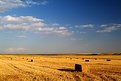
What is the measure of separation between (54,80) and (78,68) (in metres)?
8.54

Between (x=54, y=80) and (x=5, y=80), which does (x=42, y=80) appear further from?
(x=5, y=80)

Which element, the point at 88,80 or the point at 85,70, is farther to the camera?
the point at 85,70

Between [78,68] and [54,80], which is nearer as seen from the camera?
[54,80]

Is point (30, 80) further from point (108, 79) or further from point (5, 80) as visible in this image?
point (108, 79)

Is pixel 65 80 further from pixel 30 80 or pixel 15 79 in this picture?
pixel 15 79

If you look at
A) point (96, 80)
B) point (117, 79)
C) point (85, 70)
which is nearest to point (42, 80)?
point (96, 80)

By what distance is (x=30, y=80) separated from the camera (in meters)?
19.2

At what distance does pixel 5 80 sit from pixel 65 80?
181 inches

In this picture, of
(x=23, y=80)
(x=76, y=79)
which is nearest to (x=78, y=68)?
(x=76, y=79)

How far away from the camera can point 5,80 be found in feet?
64.0

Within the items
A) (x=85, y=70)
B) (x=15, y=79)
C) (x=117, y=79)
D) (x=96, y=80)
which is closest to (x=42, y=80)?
(x=15, y=79)

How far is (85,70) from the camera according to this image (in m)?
26.4

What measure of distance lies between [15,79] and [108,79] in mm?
7266

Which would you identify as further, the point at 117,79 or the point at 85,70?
the point at 85,70
